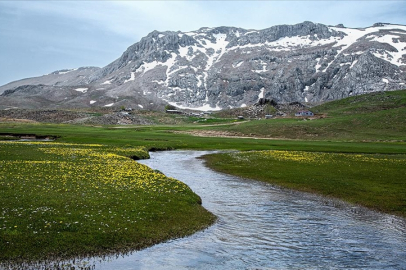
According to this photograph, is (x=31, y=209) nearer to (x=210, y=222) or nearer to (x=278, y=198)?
(x=210, y=222)

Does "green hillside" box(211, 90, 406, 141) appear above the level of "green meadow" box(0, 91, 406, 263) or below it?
above

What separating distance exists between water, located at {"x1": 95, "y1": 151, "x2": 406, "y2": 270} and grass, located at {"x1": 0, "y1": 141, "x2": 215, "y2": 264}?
138cm

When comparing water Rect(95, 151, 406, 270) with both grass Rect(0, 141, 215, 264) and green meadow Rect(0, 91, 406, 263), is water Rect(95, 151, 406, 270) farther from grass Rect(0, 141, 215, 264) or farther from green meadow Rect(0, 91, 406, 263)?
green meadow Rect(0, 91, 406, 263)

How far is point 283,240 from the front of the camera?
21.1m

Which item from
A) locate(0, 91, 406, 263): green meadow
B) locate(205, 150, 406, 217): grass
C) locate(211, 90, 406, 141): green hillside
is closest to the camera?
locate(0, 91, 406, 263): green meadow

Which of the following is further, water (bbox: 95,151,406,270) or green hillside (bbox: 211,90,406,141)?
green hillside (bbox: 211,90,406,141)

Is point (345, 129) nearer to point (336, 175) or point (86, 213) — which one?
point (336, 175)

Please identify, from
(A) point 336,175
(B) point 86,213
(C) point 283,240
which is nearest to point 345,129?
(A) point 336,175

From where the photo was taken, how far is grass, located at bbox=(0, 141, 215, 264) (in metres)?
17.3

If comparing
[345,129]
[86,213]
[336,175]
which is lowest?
[336,175]

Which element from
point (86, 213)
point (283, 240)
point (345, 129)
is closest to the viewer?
point (283, 240)

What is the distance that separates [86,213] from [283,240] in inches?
465

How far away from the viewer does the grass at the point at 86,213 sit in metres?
17.3

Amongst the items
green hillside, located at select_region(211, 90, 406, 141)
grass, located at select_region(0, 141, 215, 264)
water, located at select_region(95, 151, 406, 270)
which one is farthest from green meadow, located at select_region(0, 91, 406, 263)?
green hillside, located at select_region(211, 90, 406, 141)
